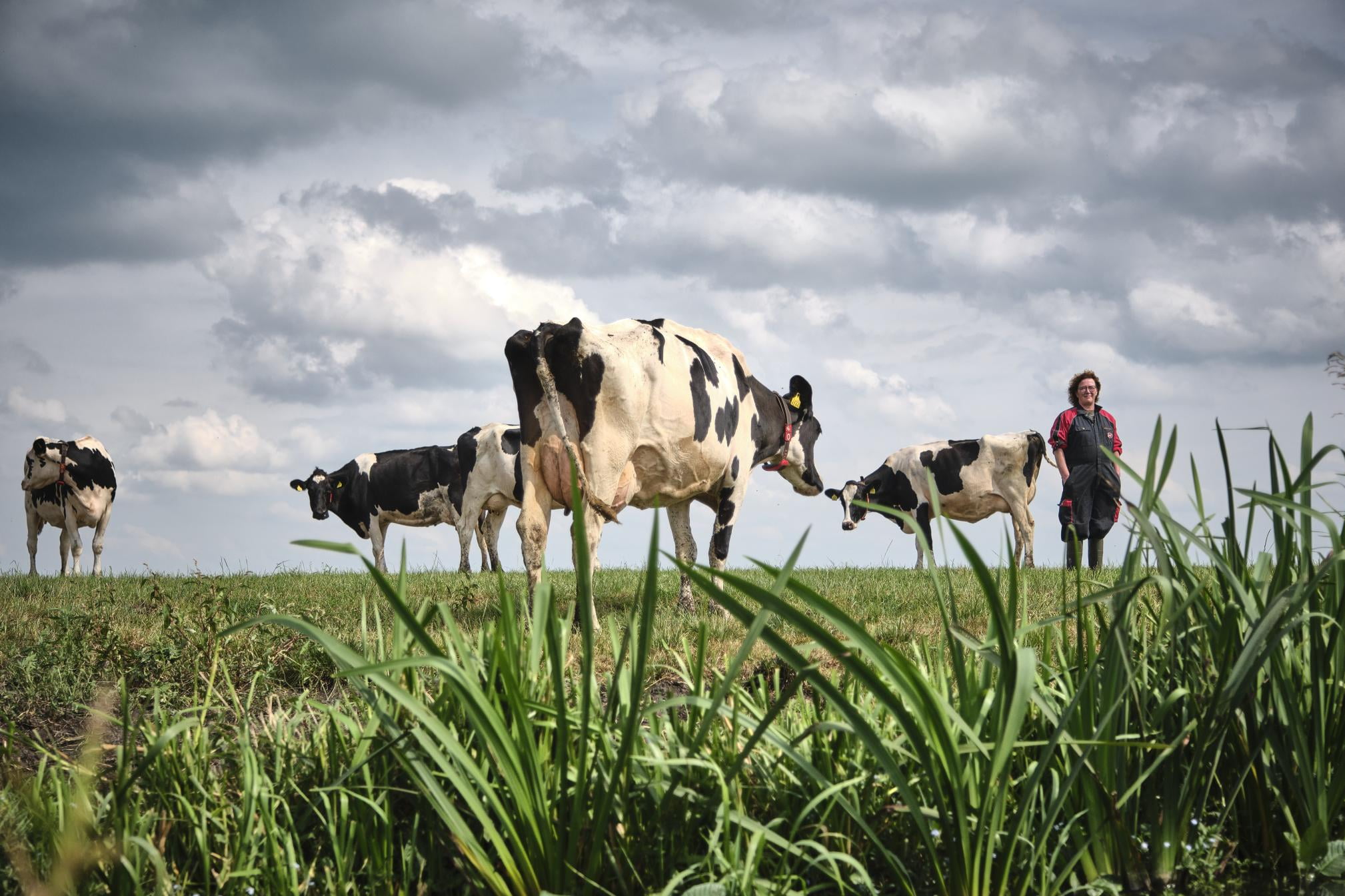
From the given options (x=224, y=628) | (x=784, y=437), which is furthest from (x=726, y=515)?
(x=224, y=628)

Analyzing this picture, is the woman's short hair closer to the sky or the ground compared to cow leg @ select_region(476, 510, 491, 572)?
closer to the sky

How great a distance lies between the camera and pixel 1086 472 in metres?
11.8

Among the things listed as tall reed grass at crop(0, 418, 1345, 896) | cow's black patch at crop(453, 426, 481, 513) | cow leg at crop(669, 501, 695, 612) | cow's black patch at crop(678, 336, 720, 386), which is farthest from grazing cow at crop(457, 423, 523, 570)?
tall reed grass at crop(0, 418, 1345, 896)

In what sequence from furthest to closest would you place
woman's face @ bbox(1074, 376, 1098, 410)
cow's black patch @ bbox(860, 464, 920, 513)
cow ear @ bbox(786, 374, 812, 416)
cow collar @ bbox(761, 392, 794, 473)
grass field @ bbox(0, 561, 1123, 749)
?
1. cow's black patch @ bbox(860, 464, 920, 513)
2. woman's face @ bbox(1074, 376, 1098, 410)
3. cow ear @ bbox(786, 374, 812, 416)
4. cow collar @ bbox(761, 392, 794, 473)
5. grass field @ bbox(0, 561, 1123, 749)

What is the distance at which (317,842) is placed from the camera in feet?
8.79

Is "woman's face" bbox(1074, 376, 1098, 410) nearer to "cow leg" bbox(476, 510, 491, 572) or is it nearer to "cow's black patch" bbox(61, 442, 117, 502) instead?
"cow leg" bbox(476, 510, 491, 572)

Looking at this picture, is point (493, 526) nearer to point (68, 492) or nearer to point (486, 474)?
point (486, 474)

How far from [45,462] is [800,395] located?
538 inches

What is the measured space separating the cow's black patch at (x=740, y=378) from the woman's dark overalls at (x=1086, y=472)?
14.0 feet

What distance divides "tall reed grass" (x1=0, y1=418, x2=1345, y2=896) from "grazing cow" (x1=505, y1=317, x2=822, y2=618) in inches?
143

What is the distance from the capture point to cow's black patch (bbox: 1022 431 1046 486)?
18.9 m

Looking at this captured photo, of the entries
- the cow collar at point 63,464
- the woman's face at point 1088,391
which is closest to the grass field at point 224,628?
the woman's face at point 1088,391

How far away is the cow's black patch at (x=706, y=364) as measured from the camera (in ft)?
26.8

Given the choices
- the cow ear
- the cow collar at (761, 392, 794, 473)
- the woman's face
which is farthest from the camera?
the woman's face
